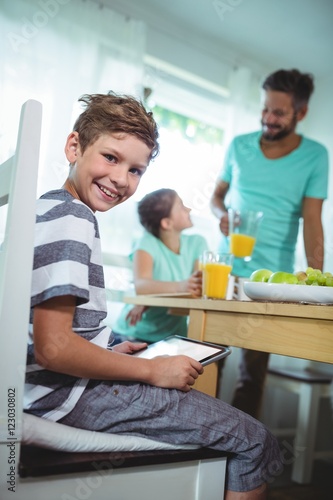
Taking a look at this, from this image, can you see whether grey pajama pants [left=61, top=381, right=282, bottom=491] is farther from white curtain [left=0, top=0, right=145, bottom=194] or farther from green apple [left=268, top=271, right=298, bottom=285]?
white curtain [left=0, top=0, right=145, bottom=194]

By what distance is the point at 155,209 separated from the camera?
227 cm

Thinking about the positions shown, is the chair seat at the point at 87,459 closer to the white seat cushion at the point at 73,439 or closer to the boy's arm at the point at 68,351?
the white seat cushion at the point at 73,439

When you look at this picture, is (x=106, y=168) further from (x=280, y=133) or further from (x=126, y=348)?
(x=280, y=133)

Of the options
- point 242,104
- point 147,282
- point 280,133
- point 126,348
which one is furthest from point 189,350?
point 242,104

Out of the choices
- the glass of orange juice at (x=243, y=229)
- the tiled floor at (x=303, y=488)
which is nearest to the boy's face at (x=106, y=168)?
the glass of orange juice at (x=243, y=229)

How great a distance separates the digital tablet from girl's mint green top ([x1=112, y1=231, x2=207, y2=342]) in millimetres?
899

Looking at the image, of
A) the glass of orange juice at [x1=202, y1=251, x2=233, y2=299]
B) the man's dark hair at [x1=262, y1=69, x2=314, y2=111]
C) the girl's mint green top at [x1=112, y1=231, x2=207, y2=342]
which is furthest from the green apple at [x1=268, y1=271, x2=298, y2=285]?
the man's dark hair at [x1=262, y1=69, x2=314, y2=111]

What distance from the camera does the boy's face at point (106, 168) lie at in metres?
0.94

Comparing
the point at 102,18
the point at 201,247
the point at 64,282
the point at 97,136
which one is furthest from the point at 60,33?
the point at 64,282

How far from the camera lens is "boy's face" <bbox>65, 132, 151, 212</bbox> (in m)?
0.94

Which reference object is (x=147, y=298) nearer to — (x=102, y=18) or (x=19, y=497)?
(x=19, y=497)

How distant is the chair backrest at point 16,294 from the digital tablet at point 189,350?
0.35 metres

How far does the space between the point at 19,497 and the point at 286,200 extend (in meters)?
1.76

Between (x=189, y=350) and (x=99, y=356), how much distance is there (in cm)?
31
